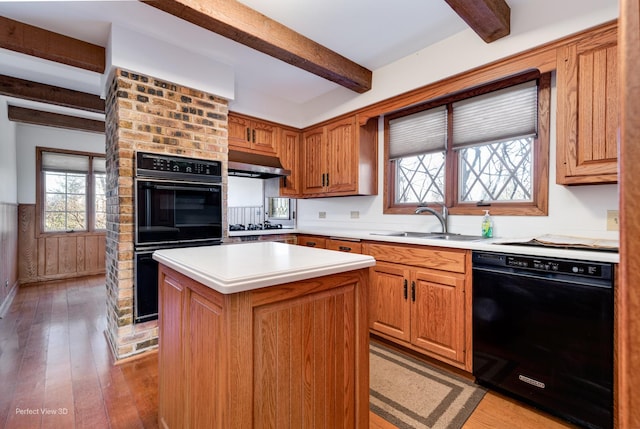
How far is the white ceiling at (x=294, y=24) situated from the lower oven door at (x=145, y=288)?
1.81 m

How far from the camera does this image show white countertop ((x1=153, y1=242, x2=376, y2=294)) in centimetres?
92

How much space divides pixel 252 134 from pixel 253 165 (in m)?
0.50

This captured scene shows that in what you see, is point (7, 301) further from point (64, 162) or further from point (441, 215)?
point (441, 215)

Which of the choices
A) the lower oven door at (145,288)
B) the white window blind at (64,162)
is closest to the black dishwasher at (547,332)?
the lower oven door at (145,288)

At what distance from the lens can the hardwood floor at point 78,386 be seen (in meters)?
1.62

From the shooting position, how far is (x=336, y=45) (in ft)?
8.57

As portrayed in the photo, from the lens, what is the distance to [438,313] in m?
2.12

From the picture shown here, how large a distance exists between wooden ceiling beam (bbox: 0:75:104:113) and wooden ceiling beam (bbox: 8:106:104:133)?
1.13m

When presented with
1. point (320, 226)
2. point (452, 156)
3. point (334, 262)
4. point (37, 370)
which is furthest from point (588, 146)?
point (37, 370)

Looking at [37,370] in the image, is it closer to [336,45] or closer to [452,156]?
[336,45]

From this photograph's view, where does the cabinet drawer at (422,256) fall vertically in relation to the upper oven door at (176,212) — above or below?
below

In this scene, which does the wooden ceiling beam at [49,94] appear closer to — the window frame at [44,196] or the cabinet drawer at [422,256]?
the window frame at [44,196]

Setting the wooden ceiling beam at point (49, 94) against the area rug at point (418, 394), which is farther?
the wooden ceiling beam at point (49, 94)

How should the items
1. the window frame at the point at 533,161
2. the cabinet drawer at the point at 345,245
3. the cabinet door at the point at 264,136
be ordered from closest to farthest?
the window frame at the point at 533,161, the cabinet drawer at the point at 345,245, the cabinet door at the point at 264,136
